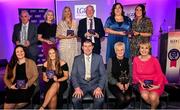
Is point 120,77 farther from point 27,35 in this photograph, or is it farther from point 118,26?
point 27,35

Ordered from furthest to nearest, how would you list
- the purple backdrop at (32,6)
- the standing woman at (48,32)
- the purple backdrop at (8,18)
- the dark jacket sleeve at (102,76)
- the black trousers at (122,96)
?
the purple backdrop at (8,18) → the purple backdrop at (32,6) → the standing woman at (48,32) → the dark jacket sleeve at (102,76) → the black trousers at (122,96)

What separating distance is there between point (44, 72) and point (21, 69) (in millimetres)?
411

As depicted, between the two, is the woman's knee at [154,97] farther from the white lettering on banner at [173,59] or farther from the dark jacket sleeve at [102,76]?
the white lettering on banner at [173,59]

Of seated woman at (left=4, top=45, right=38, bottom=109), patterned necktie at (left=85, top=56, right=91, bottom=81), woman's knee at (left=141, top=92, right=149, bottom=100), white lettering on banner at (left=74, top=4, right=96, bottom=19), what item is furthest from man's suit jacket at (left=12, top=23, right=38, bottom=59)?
white lettering on banner at (left=74, top=4, right=96, bottom=19)

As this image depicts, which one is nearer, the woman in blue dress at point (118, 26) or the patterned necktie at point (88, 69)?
the patterned necktie at point (88, 69)

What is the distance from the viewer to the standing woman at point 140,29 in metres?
5.43

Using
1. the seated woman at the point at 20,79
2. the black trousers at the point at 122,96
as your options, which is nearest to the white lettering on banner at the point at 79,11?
the seated woman at the point at 20,79

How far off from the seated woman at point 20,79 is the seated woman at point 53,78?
0.24 m

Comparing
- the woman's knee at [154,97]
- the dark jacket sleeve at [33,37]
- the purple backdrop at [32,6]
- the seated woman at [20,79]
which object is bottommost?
the woman's knee at [154,97]

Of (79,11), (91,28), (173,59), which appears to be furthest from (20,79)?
(79,11)

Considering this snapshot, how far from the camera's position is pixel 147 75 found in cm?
484

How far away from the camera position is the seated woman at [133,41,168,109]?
466cm

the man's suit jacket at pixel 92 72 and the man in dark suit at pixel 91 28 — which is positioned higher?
the man in dark suit at pixel 91 28

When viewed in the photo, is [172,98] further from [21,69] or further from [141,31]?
[21,69]
